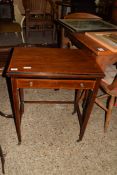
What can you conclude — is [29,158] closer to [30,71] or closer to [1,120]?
[1,120]

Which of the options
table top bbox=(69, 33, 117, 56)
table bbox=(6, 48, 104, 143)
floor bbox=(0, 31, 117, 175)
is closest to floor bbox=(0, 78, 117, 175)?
floor bbox=(0, 31, 117, 175)

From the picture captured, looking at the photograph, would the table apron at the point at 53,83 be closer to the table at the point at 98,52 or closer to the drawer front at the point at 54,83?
the drawer front at the point at 54,83

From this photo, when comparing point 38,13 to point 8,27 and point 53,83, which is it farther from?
point 53,83

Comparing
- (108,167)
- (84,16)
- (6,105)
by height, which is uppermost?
(84,16)

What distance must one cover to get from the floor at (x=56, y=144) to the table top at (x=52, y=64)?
0.71m

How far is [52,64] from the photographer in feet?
4.09

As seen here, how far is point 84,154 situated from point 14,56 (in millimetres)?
945

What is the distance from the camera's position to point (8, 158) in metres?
1.46

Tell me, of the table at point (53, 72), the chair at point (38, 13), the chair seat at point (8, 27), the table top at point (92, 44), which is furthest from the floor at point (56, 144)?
the chair at point (38, 13)

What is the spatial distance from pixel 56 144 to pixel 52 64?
Result: 73cm

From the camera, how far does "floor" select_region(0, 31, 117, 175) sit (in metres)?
1.43

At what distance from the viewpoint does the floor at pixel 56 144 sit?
1.43 meters

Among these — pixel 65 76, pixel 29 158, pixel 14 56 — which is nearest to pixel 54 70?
pixel 65 76

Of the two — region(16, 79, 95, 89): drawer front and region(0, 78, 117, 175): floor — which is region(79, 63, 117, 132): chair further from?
region(16, 79, 95, 89): drawer front
